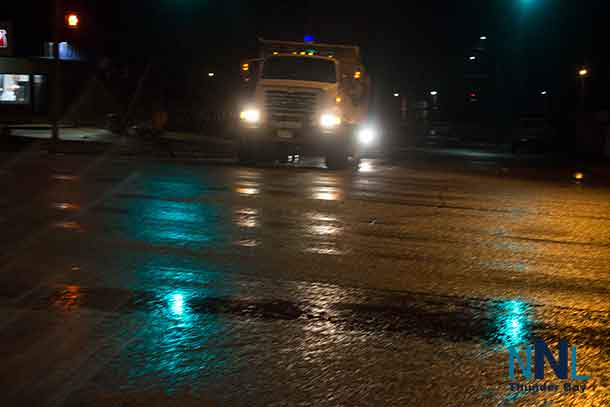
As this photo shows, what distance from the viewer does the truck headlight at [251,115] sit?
72.1 ft

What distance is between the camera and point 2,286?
7871 mm

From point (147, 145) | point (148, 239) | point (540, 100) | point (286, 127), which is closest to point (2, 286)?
point (148, 239)

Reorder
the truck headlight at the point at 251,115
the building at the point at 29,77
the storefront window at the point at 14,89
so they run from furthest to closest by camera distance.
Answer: the storefront window at the point at 14,89
the building at the point at 29,77
the truck headlight at the point at 251,115

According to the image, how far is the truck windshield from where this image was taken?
22.0m

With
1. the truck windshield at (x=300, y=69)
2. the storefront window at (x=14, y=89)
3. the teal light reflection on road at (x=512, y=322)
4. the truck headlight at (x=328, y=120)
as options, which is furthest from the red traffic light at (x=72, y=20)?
the storefront window at (x=14, y=89)

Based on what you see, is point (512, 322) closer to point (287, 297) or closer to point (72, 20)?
point (287, 297)

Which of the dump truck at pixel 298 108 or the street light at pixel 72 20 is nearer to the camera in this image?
the dump truck at pixel 298 108

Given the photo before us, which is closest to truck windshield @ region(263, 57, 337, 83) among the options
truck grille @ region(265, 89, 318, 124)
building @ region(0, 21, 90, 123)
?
truck grille @ region(265, 89, 318, 124)

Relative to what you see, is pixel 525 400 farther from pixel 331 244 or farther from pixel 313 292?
pixel 331 244

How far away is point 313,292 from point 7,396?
3403 millimetres

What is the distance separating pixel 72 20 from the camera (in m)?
25.5

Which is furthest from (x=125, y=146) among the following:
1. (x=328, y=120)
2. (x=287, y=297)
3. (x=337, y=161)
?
(x=287, y=297)

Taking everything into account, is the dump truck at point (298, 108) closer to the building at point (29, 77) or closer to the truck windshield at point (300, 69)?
the truck windshield at point (300, 69)

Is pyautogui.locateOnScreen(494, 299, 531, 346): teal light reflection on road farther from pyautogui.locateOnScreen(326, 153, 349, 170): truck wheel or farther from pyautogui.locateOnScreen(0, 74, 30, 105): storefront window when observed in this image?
pyautogui.locateOnScreen(0, 74, 30, 105): storefront window
